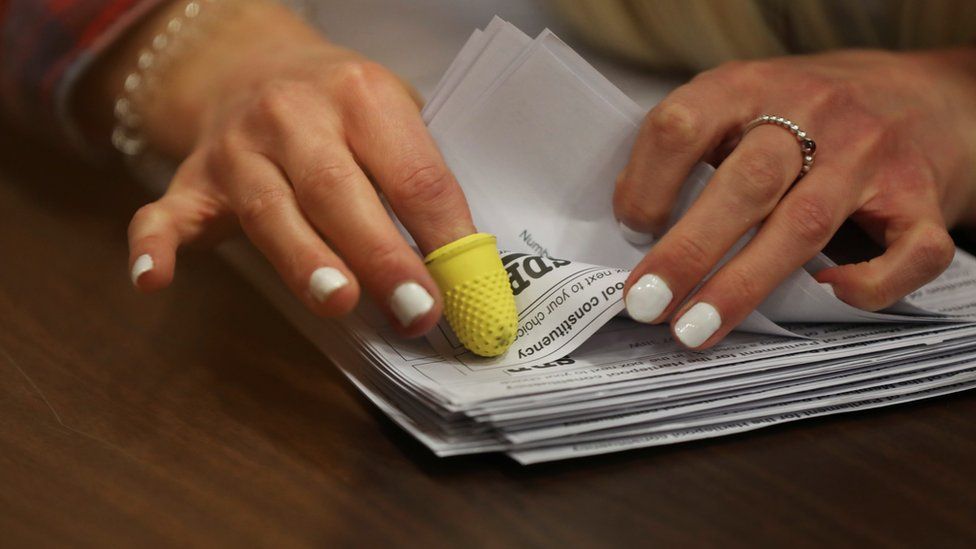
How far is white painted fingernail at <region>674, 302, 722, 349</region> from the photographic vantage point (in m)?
0.46

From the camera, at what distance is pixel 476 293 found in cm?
46

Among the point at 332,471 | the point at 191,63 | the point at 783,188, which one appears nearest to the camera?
the point at 332,471

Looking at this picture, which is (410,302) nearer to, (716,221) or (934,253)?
(716,221)

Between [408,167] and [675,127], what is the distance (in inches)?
6.0

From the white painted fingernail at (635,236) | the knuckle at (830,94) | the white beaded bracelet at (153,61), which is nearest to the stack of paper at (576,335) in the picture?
the white painted fingernail at (635,236)

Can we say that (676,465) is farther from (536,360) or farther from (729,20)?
(729,20)

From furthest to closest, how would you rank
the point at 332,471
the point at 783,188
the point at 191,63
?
the point at 191,63 < the point at 783,188 < the point at 332,471

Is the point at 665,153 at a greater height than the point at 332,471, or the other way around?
the point at 665,153

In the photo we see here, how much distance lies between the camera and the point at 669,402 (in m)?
0.44

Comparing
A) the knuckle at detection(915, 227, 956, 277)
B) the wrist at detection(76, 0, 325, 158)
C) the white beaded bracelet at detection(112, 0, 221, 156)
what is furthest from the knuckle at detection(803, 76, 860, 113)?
the white beaded bracelet at detection(112, 0, 221, 156)

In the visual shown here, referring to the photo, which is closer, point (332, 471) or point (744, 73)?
point (332, 471)

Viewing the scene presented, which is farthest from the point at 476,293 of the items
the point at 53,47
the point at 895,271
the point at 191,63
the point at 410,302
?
the point at 53,47

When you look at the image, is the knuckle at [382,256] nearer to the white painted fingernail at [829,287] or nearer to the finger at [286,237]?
the finger at [286,237]

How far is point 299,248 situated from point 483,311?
107mm
